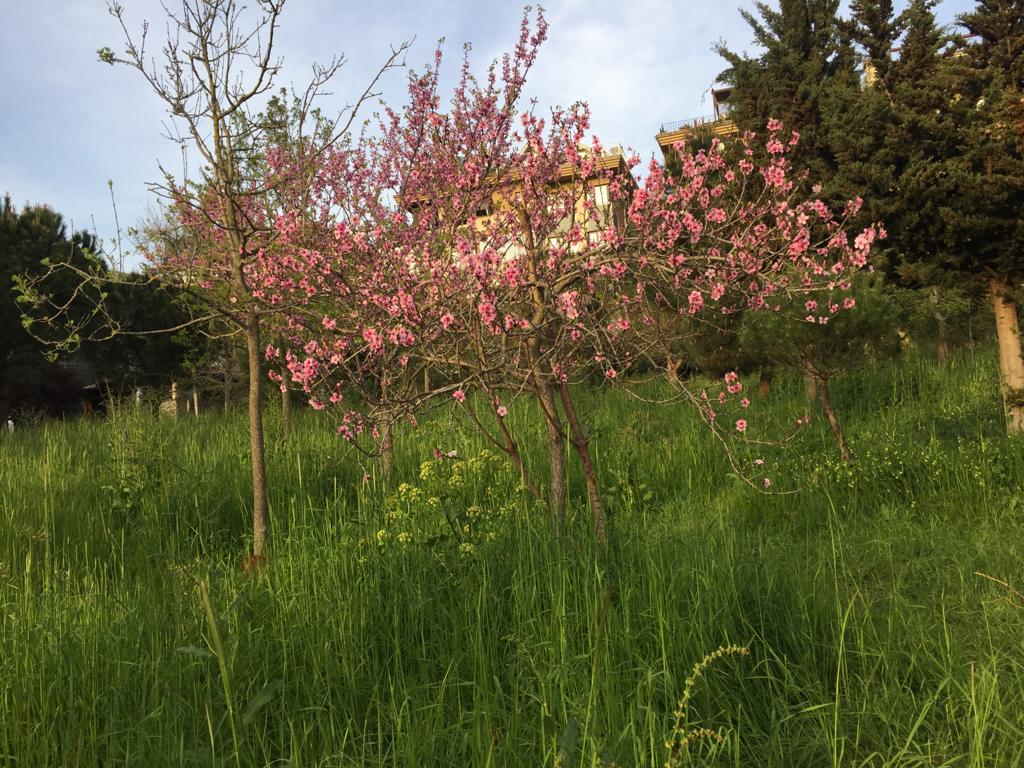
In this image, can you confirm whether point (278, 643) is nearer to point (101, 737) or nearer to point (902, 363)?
point (101, 737)

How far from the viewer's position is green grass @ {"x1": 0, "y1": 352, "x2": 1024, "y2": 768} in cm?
218

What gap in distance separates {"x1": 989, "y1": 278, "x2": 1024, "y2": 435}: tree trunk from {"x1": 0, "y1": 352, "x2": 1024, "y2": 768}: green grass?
2.45m

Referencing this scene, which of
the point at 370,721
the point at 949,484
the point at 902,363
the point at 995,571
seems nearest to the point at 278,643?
the point at 370,721

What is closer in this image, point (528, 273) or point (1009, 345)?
point (528, 273)

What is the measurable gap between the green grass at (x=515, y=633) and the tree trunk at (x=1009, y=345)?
2.45 metres

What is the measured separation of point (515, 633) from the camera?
2.84m

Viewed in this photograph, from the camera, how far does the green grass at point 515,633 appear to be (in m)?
2.18

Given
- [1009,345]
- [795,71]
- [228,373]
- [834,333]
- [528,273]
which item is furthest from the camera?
[228,373]

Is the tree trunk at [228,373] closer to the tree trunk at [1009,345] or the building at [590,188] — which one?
the building at [590,188]

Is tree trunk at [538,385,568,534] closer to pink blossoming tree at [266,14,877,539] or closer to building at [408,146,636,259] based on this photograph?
pink blossoming tree at [266,14,877,539]

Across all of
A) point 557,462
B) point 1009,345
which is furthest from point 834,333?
point 557,462

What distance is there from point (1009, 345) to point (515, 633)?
25.5 feet

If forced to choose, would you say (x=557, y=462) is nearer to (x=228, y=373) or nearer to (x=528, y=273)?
(x=528, y=273)

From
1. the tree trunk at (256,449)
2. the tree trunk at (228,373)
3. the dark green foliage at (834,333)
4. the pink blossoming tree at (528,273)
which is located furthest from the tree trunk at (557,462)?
the tree trunk at (228,373)
